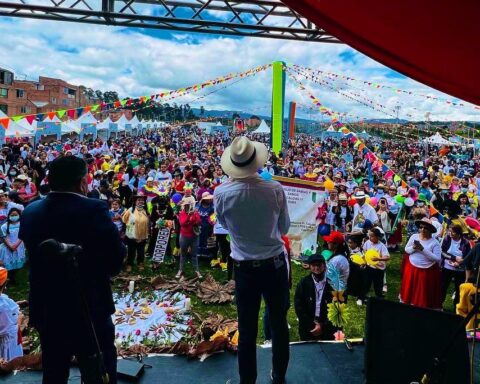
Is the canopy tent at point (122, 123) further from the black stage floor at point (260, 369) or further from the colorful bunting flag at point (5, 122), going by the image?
the black stage floor at point (260, 369)

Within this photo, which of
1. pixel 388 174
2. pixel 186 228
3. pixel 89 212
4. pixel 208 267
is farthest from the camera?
pixel 388 174

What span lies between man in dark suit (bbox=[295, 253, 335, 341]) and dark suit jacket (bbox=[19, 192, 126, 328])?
2.73 m

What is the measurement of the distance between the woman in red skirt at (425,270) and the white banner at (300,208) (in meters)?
1.65

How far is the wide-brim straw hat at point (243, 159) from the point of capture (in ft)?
8.62

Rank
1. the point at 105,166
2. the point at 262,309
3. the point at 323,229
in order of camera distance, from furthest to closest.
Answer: the point at 105,166 → the point at 323,229 → the point at 262,309

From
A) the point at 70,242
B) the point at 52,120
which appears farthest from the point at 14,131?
the point at 70,242

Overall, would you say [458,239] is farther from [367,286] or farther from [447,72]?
[447,72]

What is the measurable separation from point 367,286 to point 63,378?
5687 millimetres

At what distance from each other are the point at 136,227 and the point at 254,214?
5.56 m

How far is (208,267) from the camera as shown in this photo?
27.4 feet

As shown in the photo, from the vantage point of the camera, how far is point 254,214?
101 inches

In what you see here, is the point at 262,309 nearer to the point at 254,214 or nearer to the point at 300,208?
the point at 300,208

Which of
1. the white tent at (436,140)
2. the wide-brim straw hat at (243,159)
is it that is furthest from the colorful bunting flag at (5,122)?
the white tent at (436,140)

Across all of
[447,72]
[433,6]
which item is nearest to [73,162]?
[433,6]
